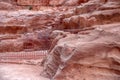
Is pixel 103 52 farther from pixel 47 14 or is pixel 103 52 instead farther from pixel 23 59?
pixel 47 14

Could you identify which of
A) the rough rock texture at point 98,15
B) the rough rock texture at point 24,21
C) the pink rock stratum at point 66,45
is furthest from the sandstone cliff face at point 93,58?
the rough rock texture at point 24,21

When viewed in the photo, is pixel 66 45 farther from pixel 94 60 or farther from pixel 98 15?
pixel 98 15

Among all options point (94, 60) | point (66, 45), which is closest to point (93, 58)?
point (94, 60)

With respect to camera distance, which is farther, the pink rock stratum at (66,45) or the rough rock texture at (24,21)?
the rough rock texture at (24,21)

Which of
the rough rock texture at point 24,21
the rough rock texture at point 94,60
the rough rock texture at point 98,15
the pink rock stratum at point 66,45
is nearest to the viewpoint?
the rough rock texture at point 94,60

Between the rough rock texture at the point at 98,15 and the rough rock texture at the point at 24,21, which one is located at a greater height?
the rough rock texture at the point at 98,15

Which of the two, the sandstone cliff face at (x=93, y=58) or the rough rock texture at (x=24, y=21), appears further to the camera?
the rough rock texture at (x=24, y=21)

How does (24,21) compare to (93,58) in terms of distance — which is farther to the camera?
(24,21)

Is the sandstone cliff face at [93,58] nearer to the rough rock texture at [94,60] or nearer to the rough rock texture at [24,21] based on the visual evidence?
the rough rock texture at [94,60]

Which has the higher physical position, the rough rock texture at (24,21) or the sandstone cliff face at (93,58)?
the sandstone cliff face at (93,58)

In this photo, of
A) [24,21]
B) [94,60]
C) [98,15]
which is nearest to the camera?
[94,60]

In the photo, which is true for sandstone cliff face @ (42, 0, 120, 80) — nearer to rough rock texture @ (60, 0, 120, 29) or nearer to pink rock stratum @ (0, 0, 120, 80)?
pink rock stratum @ (0, 0, 120, 80)

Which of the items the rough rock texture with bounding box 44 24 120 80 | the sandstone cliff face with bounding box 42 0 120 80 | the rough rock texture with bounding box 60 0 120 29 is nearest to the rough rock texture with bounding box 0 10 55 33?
the rough rock texture with bounding box 60 0 120 29

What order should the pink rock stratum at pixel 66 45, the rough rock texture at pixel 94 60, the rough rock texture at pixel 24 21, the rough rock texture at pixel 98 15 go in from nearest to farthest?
the rough rock texture at pixel 94 60 < the pink rock stratum at pixel 66 45 < the rough rock texture at pixel 98 15 < the rough rock texture at pixel 24 21
